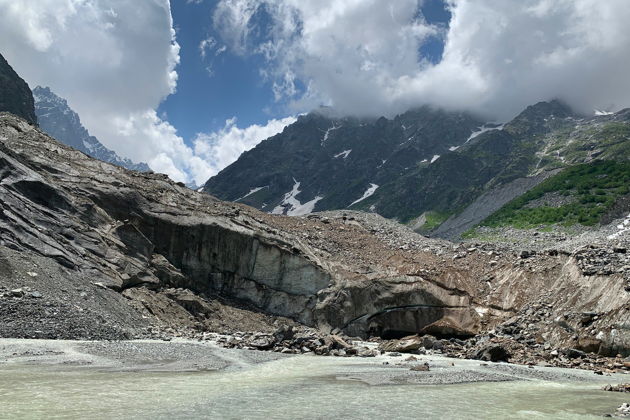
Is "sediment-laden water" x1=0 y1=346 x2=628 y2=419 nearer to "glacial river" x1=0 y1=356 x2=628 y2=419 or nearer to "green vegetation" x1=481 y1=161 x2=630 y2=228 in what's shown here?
"glacial river" x1=0 y1=356 x2=628 y2=419

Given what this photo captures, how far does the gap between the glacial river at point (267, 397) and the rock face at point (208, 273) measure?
12.5 meters

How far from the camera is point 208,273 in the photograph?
177 feet

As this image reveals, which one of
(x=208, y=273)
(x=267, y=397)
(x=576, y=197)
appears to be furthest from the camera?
(x=576, y=197)

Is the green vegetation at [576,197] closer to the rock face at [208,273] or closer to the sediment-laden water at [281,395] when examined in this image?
the rock face at [208,273]

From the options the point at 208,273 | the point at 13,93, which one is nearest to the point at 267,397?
the point at 208,273

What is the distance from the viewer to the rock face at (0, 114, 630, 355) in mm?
34031

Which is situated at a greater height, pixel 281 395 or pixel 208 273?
pixel 208 273

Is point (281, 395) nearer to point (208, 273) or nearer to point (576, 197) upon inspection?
point (208, 273)

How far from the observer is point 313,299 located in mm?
55625

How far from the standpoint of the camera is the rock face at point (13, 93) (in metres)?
136

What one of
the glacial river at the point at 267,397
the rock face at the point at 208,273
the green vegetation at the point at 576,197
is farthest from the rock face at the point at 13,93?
the green vegetation at the point at 576,197

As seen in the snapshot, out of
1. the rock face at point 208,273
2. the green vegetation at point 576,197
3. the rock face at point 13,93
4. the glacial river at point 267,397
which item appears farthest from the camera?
the rock face at point 13,93

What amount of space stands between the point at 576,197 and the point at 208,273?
107 metres

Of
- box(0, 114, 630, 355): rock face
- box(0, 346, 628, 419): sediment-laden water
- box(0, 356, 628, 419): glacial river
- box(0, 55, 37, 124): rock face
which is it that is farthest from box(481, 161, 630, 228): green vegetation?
box(0, 55, 37, 124): rock face
